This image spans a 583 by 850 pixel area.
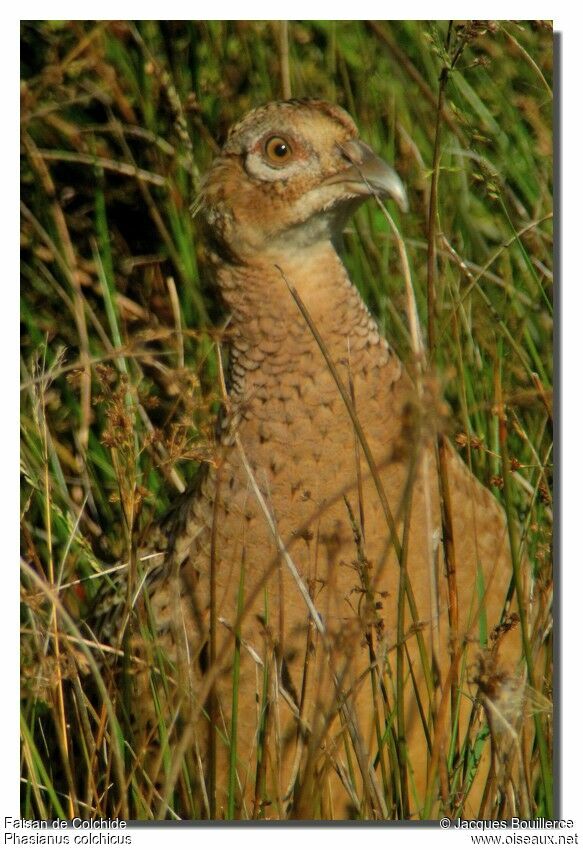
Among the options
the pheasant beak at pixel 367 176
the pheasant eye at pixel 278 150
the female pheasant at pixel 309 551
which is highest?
the pheasant eye at pixel 278 150

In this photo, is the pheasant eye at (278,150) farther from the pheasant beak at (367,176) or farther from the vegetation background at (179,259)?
the vegetation background at (179,259)

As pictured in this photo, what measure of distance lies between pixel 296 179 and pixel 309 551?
1.88 ft

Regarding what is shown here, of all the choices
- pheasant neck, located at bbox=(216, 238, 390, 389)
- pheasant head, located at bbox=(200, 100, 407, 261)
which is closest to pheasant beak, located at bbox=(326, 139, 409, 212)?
pheasant head, located at bbox=(200, 100, 407, 261)

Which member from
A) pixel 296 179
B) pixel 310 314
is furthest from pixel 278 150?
pixel 310 314

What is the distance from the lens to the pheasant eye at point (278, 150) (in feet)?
5.89

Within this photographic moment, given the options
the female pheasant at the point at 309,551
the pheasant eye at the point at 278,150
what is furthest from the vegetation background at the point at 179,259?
the pheasant eye at the point at 278,150

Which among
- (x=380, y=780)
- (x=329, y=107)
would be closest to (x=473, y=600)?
(x=380, y=780)

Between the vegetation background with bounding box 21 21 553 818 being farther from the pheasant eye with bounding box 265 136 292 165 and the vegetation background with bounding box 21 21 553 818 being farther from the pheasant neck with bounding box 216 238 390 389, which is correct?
the pheasant eye with bounding box 265 136 292 165

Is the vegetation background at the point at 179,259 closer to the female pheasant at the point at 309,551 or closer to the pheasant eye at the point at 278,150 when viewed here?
the female pheasant at the point at 309,551

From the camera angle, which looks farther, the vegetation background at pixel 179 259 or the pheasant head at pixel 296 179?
the vegetation background at pixel 179 259

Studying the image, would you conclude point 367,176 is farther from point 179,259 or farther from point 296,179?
point 179,259

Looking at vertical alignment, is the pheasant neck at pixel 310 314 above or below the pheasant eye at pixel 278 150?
below

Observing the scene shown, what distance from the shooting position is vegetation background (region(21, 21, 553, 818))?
1933 millimetres
